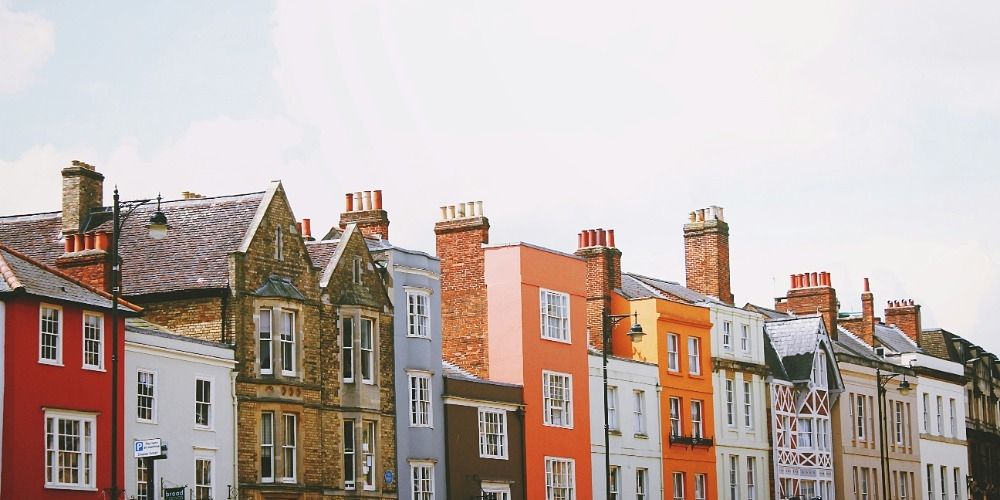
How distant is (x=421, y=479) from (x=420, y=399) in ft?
8.35

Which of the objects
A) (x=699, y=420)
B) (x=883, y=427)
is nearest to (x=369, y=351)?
(x=699, y=420)

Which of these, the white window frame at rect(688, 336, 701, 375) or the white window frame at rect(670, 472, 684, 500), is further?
the white window frame at rect(688, 336, 701, 375)

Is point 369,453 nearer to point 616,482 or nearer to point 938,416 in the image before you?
point 616,482

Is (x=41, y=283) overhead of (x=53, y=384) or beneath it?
overhead

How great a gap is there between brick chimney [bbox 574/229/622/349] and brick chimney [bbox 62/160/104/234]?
22.1m

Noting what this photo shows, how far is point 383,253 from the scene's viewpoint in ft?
194

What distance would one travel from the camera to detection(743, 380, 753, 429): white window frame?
76.8m

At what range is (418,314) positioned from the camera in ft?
196

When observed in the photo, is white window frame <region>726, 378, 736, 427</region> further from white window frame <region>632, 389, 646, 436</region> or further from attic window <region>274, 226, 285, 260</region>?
attic window <region>274, 226, 285, 260</region>

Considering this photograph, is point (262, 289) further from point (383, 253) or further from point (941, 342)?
point (941, 342)

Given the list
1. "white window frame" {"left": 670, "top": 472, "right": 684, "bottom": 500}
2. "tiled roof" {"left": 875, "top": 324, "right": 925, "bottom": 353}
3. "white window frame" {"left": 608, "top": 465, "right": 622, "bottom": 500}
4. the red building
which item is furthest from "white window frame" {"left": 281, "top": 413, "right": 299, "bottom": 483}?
"tiled roof" {"left": 875, "top": 324, "right": 925, "bottom": 353}

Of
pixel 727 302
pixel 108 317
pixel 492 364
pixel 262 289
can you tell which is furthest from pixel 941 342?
pixel 108 317

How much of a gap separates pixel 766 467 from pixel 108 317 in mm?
38576

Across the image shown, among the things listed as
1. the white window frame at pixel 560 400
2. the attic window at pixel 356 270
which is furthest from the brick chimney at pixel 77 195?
the white window frame at pixel 560 400
